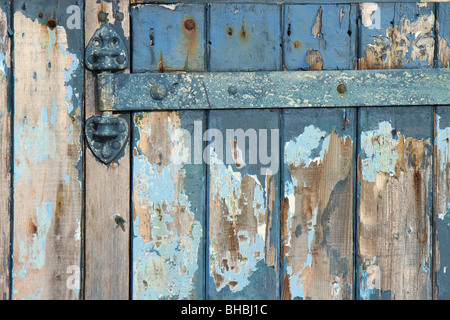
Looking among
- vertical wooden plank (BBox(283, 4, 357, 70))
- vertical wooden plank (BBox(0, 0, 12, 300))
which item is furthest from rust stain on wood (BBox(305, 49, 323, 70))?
vertical wooden plank (BBox(0, 0, 12, 300))

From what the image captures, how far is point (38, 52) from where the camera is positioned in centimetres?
96

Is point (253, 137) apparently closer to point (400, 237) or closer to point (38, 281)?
point (400, 237)

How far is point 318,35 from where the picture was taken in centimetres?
97

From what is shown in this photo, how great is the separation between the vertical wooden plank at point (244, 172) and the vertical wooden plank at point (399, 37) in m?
0.20

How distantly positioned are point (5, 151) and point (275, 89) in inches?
23.1

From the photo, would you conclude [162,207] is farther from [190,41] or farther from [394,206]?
[394,206]

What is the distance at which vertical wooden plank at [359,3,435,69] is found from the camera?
98 cm

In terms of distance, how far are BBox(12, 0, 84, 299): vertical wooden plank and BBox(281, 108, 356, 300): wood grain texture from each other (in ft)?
1.48

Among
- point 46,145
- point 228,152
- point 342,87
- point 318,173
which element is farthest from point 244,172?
point 46,145

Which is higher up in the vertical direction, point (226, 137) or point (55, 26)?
point (55, 26)

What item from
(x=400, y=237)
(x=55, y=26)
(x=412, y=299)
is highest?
(x=55, y=26)

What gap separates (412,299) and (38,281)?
0.82 m

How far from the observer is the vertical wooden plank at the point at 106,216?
970mm

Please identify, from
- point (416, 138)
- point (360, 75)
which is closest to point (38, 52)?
point (360, 75)
